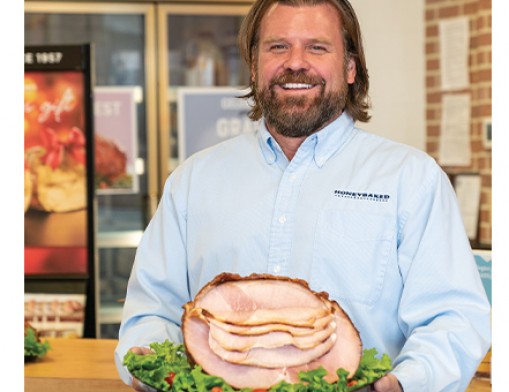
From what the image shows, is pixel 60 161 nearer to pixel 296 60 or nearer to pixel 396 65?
pixel 396 65

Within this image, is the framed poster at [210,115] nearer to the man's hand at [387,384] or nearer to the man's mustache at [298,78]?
the man's mustache at [298,78]

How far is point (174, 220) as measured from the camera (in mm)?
2080

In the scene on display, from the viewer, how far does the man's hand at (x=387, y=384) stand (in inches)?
61.8

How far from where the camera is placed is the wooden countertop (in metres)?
2.66

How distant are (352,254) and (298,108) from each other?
321 millimetres

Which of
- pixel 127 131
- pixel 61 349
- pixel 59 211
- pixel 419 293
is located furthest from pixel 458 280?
pixel 127 131

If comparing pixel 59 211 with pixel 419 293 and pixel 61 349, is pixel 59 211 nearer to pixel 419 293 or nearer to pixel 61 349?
pixel 61 349

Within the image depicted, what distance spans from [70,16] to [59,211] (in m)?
1.61

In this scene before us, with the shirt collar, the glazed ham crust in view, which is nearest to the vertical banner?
the shirt collar

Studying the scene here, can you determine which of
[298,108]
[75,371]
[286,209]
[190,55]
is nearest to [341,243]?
[286,209]

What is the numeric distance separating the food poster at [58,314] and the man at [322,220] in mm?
1868

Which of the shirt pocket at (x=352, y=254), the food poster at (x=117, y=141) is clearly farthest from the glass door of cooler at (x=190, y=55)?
the shirt pocket at (x=352, y=254)

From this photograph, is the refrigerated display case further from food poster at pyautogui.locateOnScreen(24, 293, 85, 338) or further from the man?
the man

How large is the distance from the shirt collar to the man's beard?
16 millimetres
